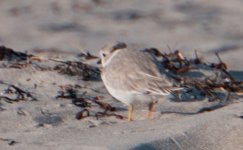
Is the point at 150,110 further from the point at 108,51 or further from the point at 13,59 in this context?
the point at 13,59

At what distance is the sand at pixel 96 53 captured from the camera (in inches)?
195

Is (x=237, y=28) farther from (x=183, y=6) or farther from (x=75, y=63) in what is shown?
(x=75, y=63)

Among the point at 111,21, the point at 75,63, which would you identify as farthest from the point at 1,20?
the point at 75,63

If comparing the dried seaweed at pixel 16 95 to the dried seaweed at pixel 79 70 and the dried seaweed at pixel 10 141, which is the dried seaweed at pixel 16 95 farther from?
the dried seaweed at pixel 10 141

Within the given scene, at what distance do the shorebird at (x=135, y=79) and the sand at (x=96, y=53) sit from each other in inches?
6.3

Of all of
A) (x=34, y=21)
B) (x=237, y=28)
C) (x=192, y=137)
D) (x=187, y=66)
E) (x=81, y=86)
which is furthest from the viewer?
(x=34, y=21)

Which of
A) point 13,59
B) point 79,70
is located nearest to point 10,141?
point 79,70

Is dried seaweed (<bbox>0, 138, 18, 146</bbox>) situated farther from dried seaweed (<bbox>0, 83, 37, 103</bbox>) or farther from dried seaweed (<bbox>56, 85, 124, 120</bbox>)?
dried seaweed (<bbox>0, 83, 37, 103</bbox>)

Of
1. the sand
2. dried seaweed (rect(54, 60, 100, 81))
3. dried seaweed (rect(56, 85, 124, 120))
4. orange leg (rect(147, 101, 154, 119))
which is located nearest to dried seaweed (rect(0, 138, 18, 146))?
the sand

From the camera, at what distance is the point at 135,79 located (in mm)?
5711

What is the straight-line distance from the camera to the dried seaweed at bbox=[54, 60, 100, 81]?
669 cm

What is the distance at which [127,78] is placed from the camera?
18.9 ft

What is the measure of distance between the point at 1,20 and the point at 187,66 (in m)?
4.35

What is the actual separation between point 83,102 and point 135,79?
58 cm
